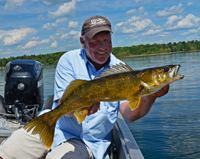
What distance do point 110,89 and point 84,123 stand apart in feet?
3.18

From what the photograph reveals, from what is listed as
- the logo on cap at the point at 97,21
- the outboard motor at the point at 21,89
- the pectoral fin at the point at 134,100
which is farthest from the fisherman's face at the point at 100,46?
the outboard motor at the point at 21,89

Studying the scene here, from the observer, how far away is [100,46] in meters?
2.92

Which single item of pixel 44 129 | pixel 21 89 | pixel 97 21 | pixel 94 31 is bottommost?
pixel 44 129

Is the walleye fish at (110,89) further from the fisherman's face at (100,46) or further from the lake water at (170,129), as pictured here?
the lake water at (170,129)

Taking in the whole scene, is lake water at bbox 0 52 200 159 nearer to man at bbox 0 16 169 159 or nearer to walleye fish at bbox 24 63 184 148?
man at bbox 0 16 169 159

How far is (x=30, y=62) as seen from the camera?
205 inches

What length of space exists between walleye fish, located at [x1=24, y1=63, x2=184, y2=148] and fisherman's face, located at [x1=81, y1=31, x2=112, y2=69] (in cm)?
74

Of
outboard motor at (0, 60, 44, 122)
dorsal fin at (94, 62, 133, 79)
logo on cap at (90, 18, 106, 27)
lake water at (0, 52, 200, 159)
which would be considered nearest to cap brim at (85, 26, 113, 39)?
logo on cap at (90, 18, 106, 27)

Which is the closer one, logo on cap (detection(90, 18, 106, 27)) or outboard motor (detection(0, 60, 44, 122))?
logo on cap (detection(90, 18, 106, 27))

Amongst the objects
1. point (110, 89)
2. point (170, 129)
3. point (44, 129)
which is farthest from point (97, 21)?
point (170, 129)

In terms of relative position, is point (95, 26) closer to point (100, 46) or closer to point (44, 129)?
point (100, 46)

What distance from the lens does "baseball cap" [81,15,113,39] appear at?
2912mm

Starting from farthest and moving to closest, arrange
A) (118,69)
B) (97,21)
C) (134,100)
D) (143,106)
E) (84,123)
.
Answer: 1. (97,21)
2. (84,123)
3. (143,106)
4. (118,69)
5. (134,100)

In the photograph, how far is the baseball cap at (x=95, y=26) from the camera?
9.55 feet
